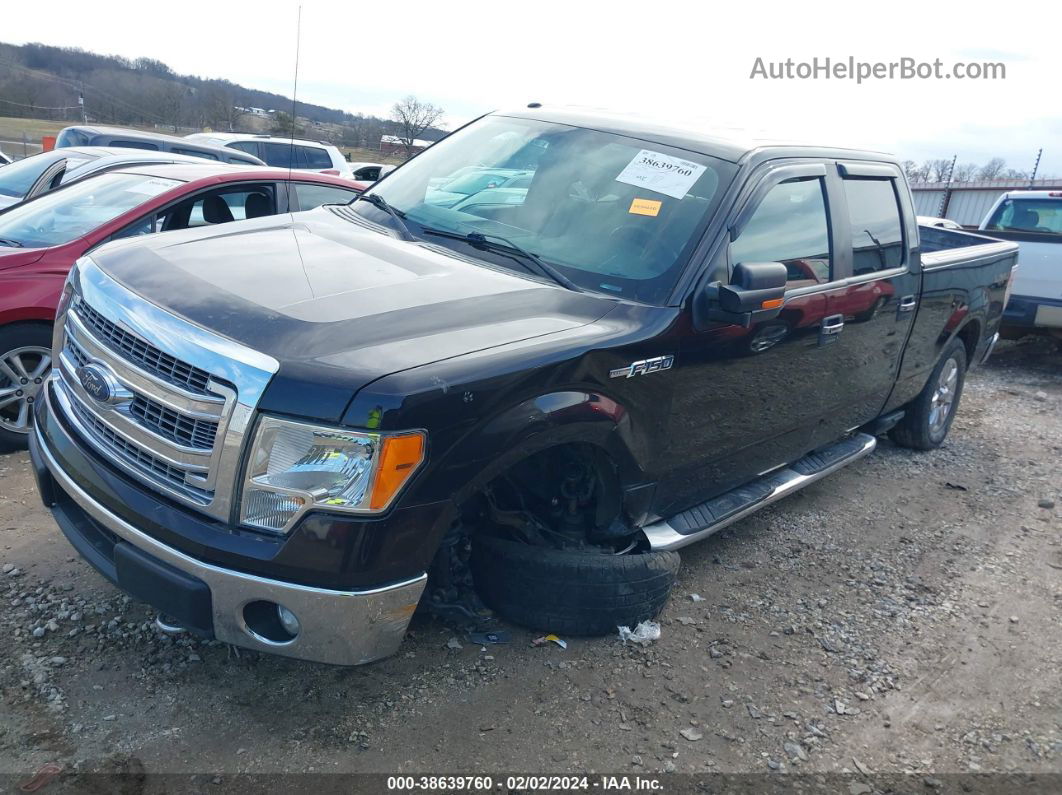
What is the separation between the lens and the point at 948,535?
4828 mm

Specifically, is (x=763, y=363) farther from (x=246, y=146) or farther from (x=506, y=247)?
(x=246, y=146)

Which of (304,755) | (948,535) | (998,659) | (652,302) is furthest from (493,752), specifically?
(948,535)

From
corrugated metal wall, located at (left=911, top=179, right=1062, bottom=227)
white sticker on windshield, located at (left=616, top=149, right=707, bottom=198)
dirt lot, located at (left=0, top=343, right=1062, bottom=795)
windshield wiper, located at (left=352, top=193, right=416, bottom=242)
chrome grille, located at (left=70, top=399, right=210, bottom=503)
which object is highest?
corrugated metal wall, located at (left=911, top=179, right=1062, bottom=227)

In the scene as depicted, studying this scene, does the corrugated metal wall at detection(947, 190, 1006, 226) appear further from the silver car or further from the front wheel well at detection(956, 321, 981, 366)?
the silver car

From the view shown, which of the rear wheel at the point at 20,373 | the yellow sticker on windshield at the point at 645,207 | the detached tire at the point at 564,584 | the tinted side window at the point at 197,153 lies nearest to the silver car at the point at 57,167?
the rear wheel at the point at 20,373

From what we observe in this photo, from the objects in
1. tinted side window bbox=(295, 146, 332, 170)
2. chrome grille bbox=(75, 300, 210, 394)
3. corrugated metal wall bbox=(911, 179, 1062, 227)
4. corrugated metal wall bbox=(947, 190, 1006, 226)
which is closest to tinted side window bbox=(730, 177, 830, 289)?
chrome grille bbox=(75, 300, 210, 394)

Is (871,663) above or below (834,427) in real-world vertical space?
below

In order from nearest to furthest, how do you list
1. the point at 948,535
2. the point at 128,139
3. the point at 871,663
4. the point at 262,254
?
the point at 262,254 < the point at 871,663 < the point at 948,535 < the point at 128,139

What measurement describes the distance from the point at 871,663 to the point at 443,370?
232cm

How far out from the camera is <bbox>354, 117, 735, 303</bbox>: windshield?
10.8 ft

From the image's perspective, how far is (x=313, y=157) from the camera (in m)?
14.6

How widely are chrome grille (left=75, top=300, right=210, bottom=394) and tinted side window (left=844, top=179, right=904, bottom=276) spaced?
3.24m

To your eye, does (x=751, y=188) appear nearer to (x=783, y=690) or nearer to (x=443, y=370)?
(x=443, y=370)

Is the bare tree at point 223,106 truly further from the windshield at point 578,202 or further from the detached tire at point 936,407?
the detached tire at point 936,407
